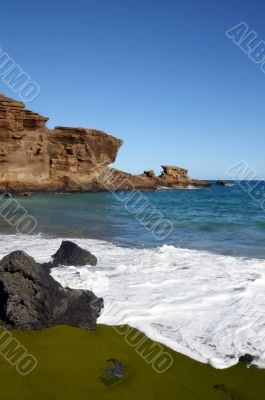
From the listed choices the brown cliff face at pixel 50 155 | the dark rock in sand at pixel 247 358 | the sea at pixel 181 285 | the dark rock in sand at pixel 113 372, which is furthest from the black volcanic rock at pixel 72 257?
the brown cliff face at pixel 50 155

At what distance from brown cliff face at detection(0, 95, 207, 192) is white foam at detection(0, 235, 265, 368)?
123ft

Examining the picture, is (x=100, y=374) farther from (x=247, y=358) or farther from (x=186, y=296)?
(x=186, y=296)

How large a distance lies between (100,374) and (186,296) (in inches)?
123

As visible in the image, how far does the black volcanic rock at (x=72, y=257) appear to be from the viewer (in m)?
9.01

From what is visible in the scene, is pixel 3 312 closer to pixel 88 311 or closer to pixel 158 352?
pixel 88 311

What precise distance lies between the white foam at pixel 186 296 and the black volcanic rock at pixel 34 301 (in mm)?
519

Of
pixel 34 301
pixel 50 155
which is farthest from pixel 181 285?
pixel 50 155

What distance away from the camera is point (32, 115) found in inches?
1912

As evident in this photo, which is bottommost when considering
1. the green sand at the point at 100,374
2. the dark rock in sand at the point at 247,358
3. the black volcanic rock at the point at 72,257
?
the black volcanic rock at the point at 72,257

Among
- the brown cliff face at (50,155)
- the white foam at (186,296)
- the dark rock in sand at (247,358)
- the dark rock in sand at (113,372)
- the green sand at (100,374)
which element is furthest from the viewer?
the brown cliff face at (50,155)

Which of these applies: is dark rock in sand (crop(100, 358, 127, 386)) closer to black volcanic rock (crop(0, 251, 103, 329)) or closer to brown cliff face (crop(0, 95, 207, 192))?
black volcanic rock (crop(0, 251, 103, 329))

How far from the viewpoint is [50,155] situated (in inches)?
2076

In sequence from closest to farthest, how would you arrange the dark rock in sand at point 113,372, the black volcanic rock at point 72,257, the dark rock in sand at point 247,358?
the dark rock in sand at point 113,372, the dark rock in sand at point 247,358, the black volcanic rock at point 72,257

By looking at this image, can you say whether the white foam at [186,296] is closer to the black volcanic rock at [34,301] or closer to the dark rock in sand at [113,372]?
the black volcanic rock at [34,301]
